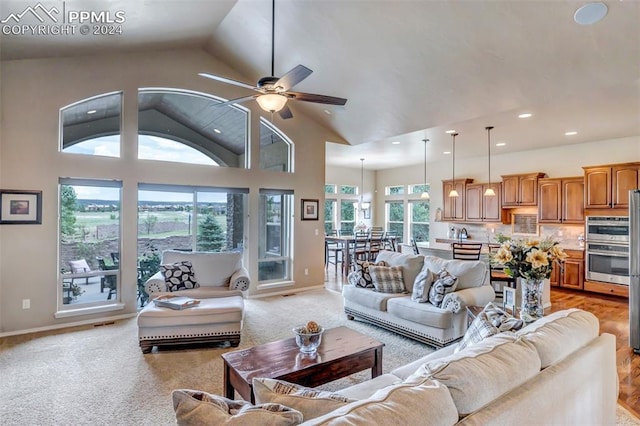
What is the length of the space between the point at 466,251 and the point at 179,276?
15.5ft

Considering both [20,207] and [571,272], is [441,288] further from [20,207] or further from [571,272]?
[20,207]

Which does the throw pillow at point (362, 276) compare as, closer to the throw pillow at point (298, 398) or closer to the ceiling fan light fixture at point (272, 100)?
the ceiling fan light fixture at point (272, 100)

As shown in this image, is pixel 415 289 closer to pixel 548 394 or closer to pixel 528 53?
pixel 548 394

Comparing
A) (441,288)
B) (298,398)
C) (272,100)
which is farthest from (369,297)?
(298,398)

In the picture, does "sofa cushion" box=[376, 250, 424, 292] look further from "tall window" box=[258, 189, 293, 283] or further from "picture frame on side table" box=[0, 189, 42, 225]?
"picture frame on side table" box=[0, 189, 42, 225]

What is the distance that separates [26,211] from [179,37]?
122 inches

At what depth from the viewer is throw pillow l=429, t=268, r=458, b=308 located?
147 inches

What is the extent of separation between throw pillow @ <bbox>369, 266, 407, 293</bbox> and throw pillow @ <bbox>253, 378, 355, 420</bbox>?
10.6 ft

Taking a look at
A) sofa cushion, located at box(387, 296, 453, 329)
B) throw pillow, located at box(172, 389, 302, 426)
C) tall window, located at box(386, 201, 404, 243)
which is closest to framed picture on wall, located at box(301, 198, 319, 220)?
sofa cushion, located at box(387, 296, 453, 329)

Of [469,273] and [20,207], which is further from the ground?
[20,207]

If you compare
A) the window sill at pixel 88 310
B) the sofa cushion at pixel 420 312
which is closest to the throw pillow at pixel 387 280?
the sofa cushion at pixel 420 312

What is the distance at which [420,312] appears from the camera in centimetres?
371

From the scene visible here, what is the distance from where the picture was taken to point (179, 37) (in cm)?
491

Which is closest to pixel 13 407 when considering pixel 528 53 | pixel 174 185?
pixel 174 185
